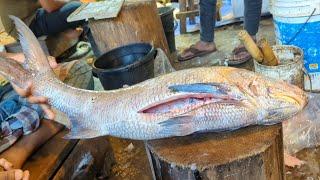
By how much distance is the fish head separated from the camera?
5.07 ft

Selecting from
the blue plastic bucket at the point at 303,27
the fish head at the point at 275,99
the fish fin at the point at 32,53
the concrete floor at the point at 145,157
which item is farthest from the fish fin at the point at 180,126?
the blue plastic bucket at the point at 303,27

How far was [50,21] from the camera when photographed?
15.2 ft

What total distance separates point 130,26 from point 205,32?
78 cm

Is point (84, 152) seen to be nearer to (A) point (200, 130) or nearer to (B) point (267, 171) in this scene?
(A) point (200, 130)

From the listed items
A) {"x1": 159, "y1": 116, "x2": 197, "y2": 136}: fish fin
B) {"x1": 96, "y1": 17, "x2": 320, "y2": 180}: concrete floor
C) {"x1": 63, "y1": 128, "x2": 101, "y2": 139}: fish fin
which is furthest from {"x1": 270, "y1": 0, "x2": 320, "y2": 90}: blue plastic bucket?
{"x1": 63, "y1": 128, "x2": 101, "y2": 139}: fish fin

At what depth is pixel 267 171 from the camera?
1557 millimetres

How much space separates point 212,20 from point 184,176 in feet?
8.33

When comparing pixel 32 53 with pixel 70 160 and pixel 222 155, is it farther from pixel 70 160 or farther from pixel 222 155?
pixel 222 155

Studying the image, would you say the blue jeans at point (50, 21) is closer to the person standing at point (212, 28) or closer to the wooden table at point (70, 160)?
the person standing at point (212, 28)

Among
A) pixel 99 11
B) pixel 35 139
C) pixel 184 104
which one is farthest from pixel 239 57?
pixel 184 104

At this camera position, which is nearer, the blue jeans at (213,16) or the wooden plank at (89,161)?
the wooden plank at (89,161)


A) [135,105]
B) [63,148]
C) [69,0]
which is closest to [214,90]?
[135,105]

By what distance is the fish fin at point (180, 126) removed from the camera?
1.53 m

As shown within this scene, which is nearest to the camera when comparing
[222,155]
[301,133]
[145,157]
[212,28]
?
[222,155]
